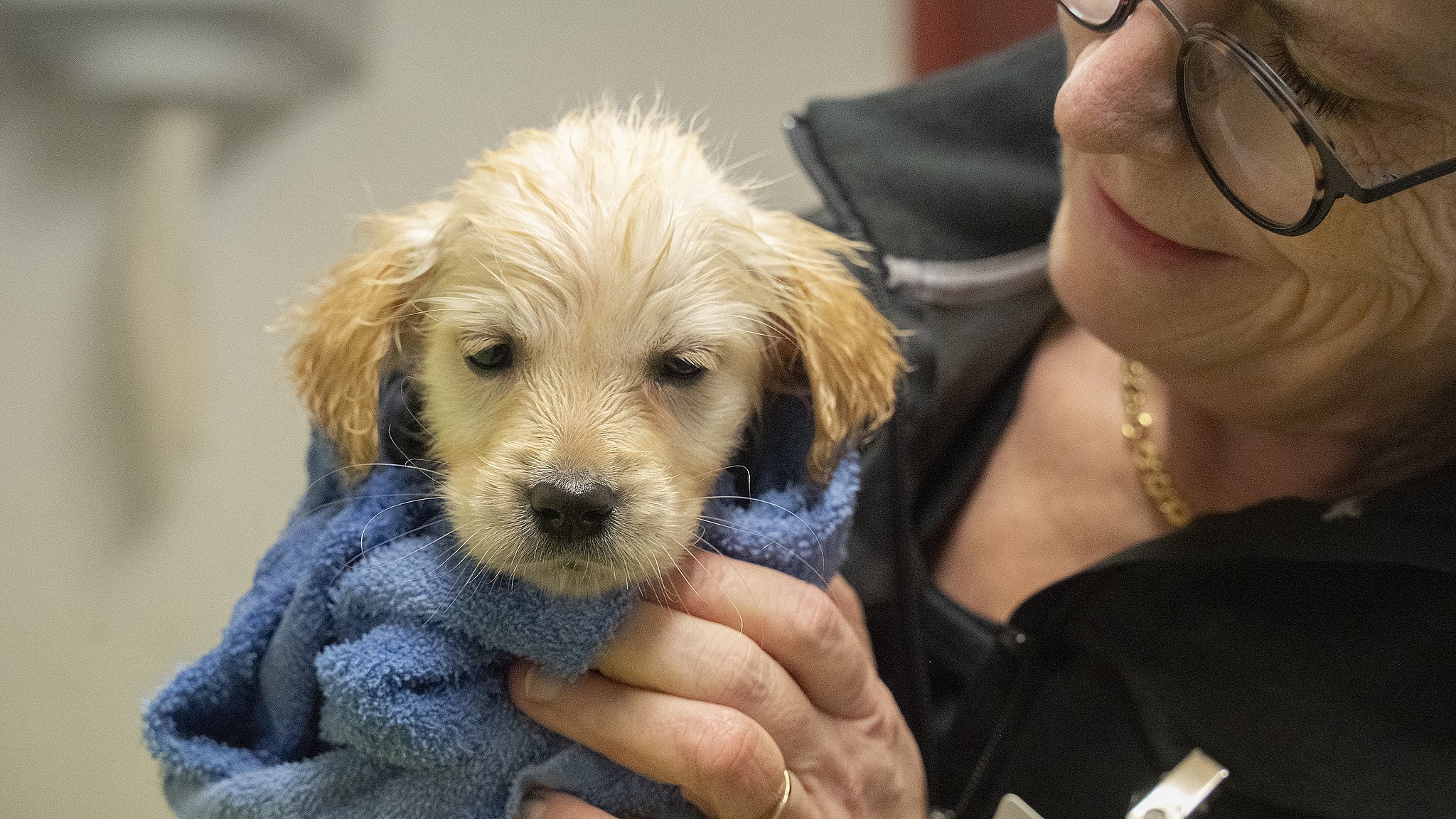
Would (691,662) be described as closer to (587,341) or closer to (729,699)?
(729,699)

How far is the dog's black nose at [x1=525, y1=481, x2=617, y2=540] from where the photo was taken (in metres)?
0.69

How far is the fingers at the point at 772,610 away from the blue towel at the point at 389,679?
0.02m

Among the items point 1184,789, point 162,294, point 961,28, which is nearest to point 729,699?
point 1184,789

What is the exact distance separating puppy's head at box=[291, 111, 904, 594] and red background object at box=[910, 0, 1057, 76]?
1.12m

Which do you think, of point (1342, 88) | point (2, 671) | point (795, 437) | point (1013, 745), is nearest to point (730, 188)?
point (795, 437)

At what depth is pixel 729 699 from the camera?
0.73 meters

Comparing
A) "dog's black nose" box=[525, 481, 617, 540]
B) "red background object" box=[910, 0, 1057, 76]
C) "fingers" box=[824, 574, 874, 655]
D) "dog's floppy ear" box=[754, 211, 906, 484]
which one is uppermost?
"red background object" box=[910, 0, 1057, 76]

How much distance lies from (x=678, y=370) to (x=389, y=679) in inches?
12.1

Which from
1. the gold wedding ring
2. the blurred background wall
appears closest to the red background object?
the blurred background wall

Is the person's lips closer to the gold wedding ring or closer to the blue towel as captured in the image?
the blue towel

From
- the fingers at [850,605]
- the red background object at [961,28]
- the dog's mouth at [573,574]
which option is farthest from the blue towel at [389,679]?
the red background object at [961,28]

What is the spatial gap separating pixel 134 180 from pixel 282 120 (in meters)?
0.17

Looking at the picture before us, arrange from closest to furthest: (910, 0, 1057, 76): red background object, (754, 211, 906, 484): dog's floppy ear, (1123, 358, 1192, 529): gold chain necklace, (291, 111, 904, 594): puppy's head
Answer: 1. (291, 111, 904, 594): puppy's head
2. (754, 211, 906, 484): dog's floppy ear
3. (1123, 358, 1192, 529): gold chain necklace
4. (910, 0, 1057, 76): red background object

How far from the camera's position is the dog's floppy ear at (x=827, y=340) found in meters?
0.81
